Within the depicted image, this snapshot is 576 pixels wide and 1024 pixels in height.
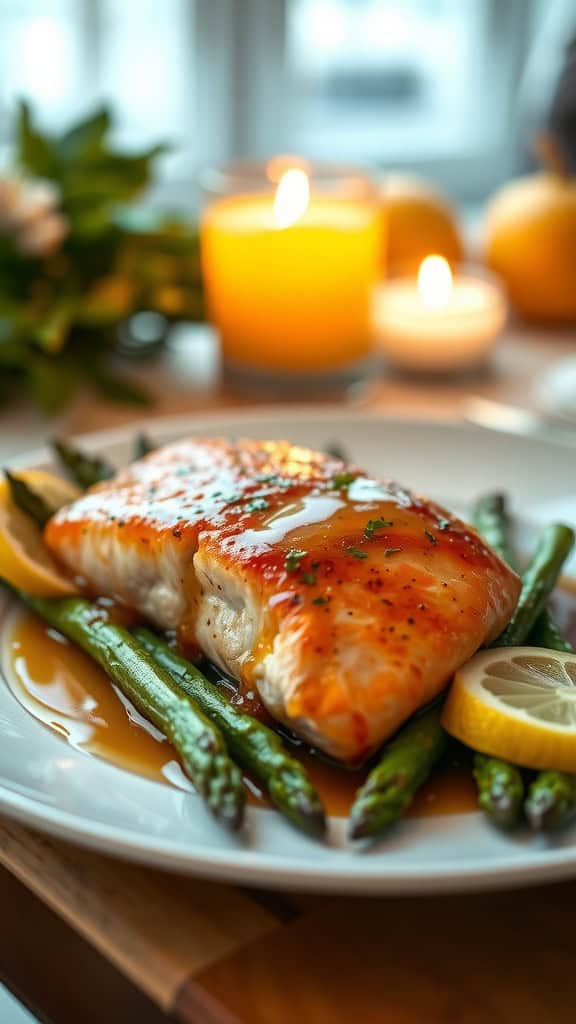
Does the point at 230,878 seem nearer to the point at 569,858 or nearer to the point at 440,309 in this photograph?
the point at 569,858

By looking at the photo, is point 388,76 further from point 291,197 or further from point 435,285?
point 291,197

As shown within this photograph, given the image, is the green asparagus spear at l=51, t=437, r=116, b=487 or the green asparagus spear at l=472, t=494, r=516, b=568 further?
the green asparagus spear at l=51, t=437, r=116, b=487

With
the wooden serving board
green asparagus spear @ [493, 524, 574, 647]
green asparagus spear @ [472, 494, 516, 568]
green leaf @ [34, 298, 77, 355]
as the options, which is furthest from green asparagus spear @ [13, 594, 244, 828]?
green leaf @ [34, 298, 77, 355]

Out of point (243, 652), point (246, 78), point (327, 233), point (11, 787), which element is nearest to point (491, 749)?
point (243, 652)

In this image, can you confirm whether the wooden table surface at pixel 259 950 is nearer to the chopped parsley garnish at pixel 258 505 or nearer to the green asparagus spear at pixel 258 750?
the green asparagus spear at pixel 258 750

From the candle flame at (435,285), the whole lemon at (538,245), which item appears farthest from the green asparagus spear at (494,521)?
the whole lemon at (538,245)

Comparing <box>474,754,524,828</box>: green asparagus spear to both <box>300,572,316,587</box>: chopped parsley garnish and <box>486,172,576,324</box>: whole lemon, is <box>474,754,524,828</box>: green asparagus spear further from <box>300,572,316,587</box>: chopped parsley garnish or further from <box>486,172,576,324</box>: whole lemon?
<box>486,172,576,324</box>: whole lemon
